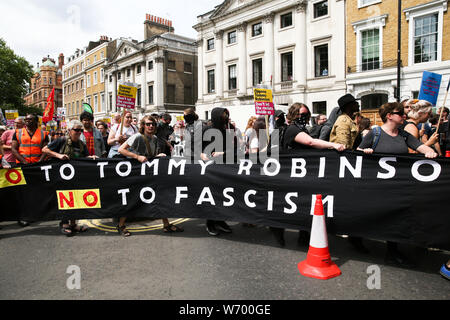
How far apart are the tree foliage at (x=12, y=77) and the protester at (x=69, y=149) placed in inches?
2073

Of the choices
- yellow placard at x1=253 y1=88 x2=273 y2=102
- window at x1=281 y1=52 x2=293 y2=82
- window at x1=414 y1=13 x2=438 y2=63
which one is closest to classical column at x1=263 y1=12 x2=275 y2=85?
window at x1=281 y1=52 x2=293 y2=82

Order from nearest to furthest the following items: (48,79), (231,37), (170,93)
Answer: (231,37) < (170,93) < (48,79)

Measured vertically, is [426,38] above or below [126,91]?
above

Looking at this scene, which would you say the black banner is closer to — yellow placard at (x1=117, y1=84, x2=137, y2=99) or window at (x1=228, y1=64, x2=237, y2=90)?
yellow placard at (x1=117, y1=84, x2=137, y2=99)

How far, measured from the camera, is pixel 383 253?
410cm

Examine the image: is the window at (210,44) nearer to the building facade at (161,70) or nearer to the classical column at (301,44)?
the building facade at (161,70)

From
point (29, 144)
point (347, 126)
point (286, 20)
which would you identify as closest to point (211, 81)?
point (286, 20)

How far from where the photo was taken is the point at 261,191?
4395 mm

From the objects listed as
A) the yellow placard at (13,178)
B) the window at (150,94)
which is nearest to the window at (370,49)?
the yellow placard at (13,178)

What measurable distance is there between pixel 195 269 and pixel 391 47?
21274mm

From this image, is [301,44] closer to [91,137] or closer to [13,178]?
[91,137]

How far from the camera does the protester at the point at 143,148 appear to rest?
509 cm
